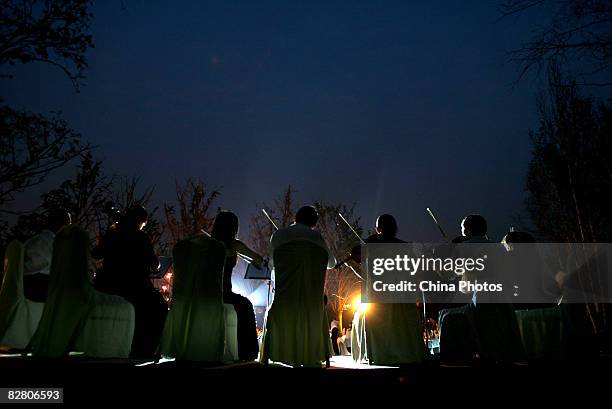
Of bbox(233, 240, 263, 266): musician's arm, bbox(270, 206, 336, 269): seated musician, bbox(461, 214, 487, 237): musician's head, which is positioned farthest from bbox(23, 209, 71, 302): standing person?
bbox(461, 214, 487, 237): musician's head

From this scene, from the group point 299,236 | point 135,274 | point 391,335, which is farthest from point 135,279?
point 391,335

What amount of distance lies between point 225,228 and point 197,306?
33.3 inches

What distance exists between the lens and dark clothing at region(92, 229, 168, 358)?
4.16 meters

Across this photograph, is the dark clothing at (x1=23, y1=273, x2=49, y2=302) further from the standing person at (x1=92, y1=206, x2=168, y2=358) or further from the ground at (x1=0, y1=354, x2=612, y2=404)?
the ground at (x1=0, y1=354, x2=612, y2=404)

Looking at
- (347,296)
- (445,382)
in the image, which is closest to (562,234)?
(347,296)

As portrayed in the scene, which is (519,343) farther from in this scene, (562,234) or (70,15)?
(562,234)

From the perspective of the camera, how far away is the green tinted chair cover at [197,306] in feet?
11.9

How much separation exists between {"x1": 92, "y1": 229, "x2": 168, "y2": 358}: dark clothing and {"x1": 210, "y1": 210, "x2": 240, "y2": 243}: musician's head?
2.16 feet

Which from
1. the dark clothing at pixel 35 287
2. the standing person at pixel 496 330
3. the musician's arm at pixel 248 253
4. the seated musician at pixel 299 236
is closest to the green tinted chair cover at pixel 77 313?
the musician's arm at pixel 248 253

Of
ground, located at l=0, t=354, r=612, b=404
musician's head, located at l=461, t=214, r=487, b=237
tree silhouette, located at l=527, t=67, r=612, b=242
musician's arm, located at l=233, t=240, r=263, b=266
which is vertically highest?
tree silhouette, located at l=527, t=67, r=612, b=242

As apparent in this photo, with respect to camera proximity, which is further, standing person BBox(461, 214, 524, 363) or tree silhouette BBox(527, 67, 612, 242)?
tree silhouette BBox(527, 67, 612, 242)

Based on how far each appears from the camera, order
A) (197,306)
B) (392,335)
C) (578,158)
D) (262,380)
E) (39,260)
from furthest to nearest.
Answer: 1. (578,158)
2. (39,260)
3. (392,335)
4. (197,306)
5. (262,380)

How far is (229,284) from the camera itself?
447 centimetres

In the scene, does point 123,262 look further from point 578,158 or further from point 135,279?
point 578,158
